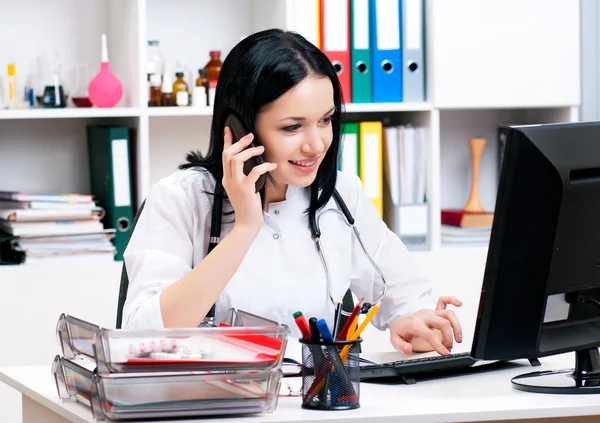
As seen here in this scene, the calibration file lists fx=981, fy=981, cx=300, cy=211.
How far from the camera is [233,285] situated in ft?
6.37

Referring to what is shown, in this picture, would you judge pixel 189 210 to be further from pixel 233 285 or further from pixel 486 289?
pixel 486 289

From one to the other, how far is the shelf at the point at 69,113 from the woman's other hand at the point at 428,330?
1.23m

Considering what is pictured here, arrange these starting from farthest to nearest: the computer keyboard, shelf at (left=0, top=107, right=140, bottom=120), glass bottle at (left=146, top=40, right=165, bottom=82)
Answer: glass bottle at (left=146, top=40, right=165, bottom=82), shelf at (left=0, top=107, right=140, bottom=120), the computer keyboard

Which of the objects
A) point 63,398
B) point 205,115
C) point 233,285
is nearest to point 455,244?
point 205,115

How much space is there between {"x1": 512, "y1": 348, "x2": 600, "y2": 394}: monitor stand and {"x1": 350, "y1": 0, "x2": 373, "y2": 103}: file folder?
154cm

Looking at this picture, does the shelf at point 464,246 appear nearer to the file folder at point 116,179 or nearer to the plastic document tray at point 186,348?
the file folder at point 116,179

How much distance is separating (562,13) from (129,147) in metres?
1.43

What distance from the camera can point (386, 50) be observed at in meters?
3.00

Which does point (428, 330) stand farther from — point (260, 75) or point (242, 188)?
point (260, 75)

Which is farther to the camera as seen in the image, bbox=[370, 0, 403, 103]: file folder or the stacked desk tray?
bbox=[370, 0, 403, 103]: file folder

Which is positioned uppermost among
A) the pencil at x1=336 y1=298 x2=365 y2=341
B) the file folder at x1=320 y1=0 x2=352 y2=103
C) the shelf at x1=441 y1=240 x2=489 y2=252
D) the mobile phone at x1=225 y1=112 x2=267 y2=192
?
the file folder at x1=320 y1=0 x2=352 y2=103

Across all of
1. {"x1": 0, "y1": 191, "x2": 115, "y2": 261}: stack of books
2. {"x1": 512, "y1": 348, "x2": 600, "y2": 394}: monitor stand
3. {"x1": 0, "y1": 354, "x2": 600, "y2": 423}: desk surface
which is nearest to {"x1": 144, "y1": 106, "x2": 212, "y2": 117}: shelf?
{"x1": 0, "y1": 191, "x2": 115, "y2": 261}: stack of books

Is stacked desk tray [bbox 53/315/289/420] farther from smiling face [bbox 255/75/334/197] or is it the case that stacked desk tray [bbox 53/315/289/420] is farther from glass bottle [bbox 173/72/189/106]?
glass bottle [bbox 173/72/189/106]

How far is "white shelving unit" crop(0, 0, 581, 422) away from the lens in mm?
2979
